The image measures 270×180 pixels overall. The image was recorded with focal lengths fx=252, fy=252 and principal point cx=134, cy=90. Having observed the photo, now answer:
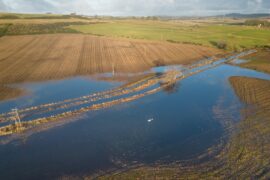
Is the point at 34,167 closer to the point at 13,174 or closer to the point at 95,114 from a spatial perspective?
the point at 13,174

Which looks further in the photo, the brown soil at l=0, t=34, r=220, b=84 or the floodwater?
the brown soil at l=0, t=34, r=220, b=84

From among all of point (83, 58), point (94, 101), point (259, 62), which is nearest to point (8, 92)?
point (94, 101)

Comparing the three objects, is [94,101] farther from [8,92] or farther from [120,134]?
[8,92]

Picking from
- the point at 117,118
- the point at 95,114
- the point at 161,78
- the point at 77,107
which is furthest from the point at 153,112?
the point at 161,78

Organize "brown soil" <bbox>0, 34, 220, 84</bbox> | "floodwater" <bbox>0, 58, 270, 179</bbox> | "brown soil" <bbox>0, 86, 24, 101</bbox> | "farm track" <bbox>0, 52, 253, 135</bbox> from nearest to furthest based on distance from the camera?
"floodwater" <bbox>0, 58, 270, 179</bbox> < "farm track" <bbox>0, 52, 253, 135</bbox> < "brown soil" <bbox>0, 86, 24, 101</bbox> < "brown soil" <bbox>0, 34, 220, 84</bbox>

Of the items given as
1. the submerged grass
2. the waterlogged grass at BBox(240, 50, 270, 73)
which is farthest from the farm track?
the waterlogged grass at BBox(240, 50, 270, 73)

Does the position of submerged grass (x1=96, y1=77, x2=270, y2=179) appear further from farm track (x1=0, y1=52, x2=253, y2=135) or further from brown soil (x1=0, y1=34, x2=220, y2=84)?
brown soil (x1=0, y1=34, x2=220, y2=84)
